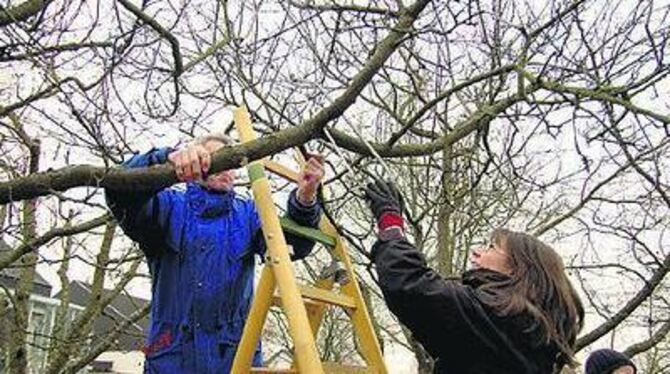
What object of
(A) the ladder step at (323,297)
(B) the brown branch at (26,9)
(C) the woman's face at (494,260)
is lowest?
(A) the ladder step at (323,297)

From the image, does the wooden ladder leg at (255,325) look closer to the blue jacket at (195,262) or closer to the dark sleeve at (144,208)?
the blue jacket at (195,262)

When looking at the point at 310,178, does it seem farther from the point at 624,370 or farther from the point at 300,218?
the point at 624,370

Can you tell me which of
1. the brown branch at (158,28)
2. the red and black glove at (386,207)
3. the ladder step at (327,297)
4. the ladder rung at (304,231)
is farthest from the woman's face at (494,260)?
the brown branch at (158,28)

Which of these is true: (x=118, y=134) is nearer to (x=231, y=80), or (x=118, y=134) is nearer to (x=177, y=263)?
(x=231, y=80)

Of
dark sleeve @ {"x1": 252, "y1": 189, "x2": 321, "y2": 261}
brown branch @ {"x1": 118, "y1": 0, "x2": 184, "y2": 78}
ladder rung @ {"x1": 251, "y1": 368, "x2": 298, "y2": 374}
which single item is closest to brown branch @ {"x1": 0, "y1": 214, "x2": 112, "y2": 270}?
brown branch @ {"x1": 118, "y1": 0, "x2": 184, "y2": 78}

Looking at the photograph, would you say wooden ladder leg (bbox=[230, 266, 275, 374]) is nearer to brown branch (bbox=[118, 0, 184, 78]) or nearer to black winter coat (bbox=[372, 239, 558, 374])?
black winter coat (bbox=[372, 239, 558, 374])

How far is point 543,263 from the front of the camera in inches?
104

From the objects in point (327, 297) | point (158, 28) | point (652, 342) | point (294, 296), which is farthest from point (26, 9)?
point (652, 342)

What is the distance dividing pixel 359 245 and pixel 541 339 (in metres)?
3.21

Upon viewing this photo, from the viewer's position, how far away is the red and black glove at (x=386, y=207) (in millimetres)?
2535

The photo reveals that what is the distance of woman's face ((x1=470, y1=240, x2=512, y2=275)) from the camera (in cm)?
266

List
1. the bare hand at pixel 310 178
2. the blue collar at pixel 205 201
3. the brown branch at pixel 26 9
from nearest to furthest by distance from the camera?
the bare hand at pixel 310 178
the blue collar at pixel 205 201
the brown branch at pixel 26 9

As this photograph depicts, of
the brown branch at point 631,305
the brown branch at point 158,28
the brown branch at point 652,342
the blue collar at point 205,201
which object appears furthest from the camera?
the brown branch at point 652,342

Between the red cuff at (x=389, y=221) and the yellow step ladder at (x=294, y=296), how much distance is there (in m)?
0.31
